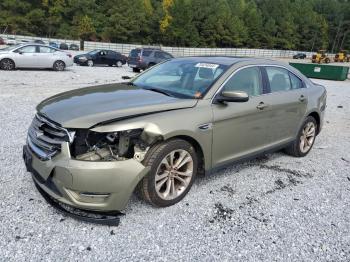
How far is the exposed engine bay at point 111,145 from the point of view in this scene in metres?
3.23

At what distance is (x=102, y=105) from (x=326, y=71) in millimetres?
26466

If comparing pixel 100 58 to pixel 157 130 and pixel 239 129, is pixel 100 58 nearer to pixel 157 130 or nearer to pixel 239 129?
pixel 239 129

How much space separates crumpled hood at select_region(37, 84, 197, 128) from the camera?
3.25 metres

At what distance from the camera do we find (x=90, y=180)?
3092 millimetres

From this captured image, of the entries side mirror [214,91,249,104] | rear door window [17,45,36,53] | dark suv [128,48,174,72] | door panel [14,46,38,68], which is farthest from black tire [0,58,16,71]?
side mirror [214,91,249,104]

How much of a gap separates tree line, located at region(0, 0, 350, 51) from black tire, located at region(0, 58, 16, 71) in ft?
183

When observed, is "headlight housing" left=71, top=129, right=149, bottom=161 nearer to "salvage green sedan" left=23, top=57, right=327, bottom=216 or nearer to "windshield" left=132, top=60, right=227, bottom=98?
"salvage green sedan" left=23, top=57, right=327, bottom=216

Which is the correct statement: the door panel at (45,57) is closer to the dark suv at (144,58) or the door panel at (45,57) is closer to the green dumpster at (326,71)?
the dark suv at (144,58)

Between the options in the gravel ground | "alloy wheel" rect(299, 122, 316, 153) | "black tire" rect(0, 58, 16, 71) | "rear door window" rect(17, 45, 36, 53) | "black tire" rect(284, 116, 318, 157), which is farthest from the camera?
"rear door window" rect(17, 45, 36, 53)

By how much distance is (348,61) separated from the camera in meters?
68.1

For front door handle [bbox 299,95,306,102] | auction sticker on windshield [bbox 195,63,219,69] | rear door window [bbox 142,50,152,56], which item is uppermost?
auction sticker on windshield [bbox 195,63,219,69]

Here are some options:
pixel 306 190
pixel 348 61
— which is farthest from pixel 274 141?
pixel 348 61

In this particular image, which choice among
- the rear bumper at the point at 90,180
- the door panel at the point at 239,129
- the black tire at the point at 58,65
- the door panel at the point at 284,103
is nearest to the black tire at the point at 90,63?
the black tire at the point at 58,65

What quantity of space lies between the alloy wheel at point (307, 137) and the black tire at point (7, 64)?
49.0 ft
